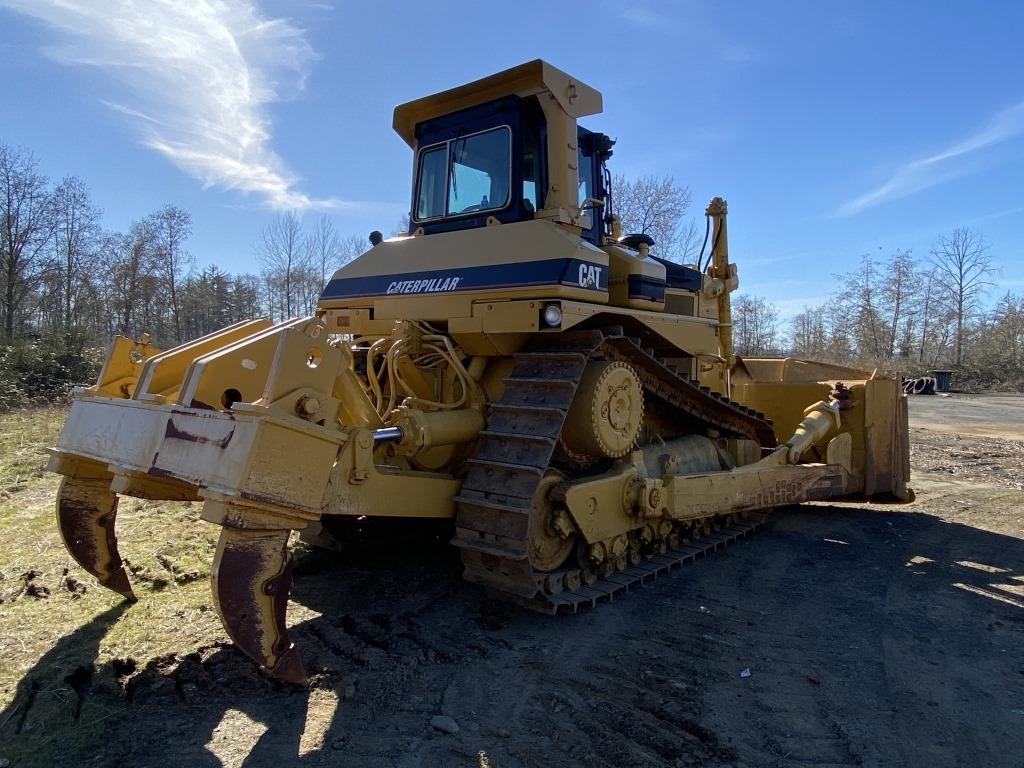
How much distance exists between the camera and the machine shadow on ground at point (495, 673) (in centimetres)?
292

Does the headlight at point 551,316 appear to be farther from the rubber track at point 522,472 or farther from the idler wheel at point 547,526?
the idler wheel at point 547,526

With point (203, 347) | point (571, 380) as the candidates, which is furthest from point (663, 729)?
point (203, 347)

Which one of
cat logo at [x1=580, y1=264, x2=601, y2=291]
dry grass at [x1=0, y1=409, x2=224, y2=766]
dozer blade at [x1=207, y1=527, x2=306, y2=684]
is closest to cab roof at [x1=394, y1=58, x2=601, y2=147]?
cat logo at [x1=580, y1=264, x2=601, y2=291]

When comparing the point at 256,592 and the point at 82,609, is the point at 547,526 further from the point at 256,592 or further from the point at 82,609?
the point at 82,609

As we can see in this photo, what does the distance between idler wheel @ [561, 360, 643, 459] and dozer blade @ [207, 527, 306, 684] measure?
2087mm

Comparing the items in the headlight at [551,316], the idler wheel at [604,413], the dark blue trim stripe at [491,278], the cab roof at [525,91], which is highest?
the cab roof at [525,91]

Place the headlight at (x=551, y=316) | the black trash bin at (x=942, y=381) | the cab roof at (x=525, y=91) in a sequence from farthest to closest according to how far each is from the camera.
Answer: the black trash bin at (x=942, y=381), the cab roof at (x=525, y=91), the headlight at (x=551, y=316)

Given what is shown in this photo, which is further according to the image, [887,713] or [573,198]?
[573,198]

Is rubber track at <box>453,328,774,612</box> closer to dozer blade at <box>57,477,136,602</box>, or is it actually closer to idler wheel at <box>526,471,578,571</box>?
idler wheel at <box>526,471,578,571</box>

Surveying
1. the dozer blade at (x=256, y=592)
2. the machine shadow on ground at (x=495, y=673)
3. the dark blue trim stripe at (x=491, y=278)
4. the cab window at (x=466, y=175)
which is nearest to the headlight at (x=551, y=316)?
the dark blue trim stripe at (x=491, y=278)

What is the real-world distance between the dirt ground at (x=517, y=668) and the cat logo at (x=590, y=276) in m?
2.19

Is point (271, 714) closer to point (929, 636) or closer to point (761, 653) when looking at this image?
point (761, 653)

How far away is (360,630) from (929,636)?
3585 mm

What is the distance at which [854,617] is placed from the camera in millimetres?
4613
